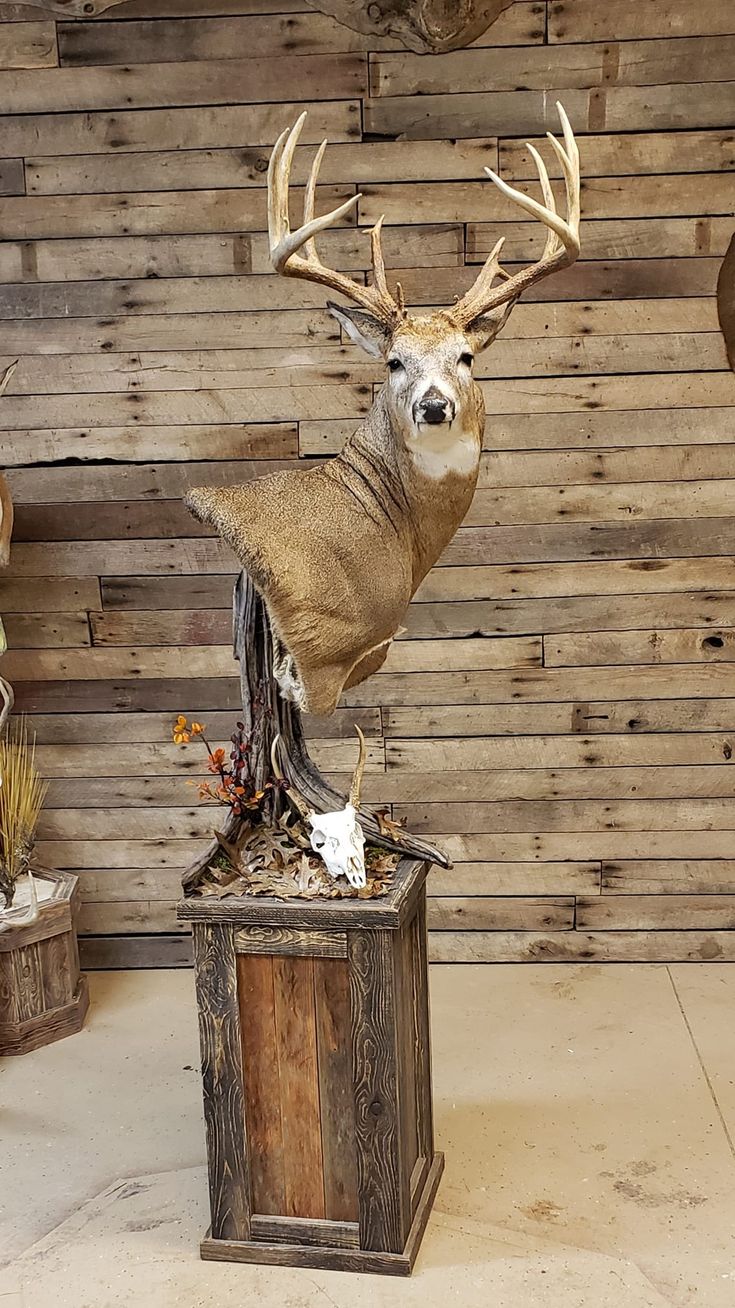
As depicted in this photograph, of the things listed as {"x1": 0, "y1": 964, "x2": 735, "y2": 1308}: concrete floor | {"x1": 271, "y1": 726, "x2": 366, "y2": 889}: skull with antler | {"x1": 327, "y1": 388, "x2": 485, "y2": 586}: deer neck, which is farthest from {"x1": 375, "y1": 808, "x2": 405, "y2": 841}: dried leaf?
{"x1": 0, "y1": 964, "x2": 735, "y2": 1308}: concrete floor

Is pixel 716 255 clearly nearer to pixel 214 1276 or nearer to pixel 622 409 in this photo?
pixel 622 409

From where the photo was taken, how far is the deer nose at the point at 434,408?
215 centimetres

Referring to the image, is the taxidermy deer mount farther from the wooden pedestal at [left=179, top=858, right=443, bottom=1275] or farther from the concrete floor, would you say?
the concrete floor

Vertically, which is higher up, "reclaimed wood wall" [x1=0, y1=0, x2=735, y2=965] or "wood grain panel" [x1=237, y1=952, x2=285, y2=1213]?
"reclaimed wood wall" [x1=0, y1=0, x2=735, y2=965]

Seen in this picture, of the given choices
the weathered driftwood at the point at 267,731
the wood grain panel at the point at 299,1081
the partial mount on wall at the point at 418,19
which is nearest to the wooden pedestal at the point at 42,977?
the weathered driftwood at the point at 267,731

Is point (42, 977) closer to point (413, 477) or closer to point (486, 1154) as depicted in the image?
point (486, 1154)

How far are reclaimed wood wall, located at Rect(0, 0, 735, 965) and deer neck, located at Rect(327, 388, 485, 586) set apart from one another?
3.97 ft

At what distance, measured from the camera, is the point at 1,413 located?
12.2ft

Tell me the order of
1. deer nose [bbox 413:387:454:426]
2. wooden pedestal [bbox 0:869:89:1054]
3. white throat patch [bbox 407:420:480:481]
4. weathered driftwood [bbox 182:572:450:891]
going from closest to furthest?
deer nose [bbox 413:387:454:426] < white throat patch [bbox 407:420:480:481] < weathered driftwood [bbox 182:572:450:891] < wooden pedestal [bbox 0:869:89:1054]

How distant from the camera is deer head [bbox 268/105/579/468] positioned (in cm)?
222

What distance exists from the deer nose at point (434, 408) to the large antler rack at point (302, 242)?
28 centimetres

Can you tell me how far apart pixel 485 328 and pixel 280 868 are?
1.22 m

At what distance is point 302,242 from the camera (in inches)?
89.2

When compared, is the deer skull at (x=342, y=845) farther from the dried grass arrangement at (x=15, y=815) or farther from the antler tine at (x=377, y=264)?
the dried grass arrangement at (x=15, y=815)
